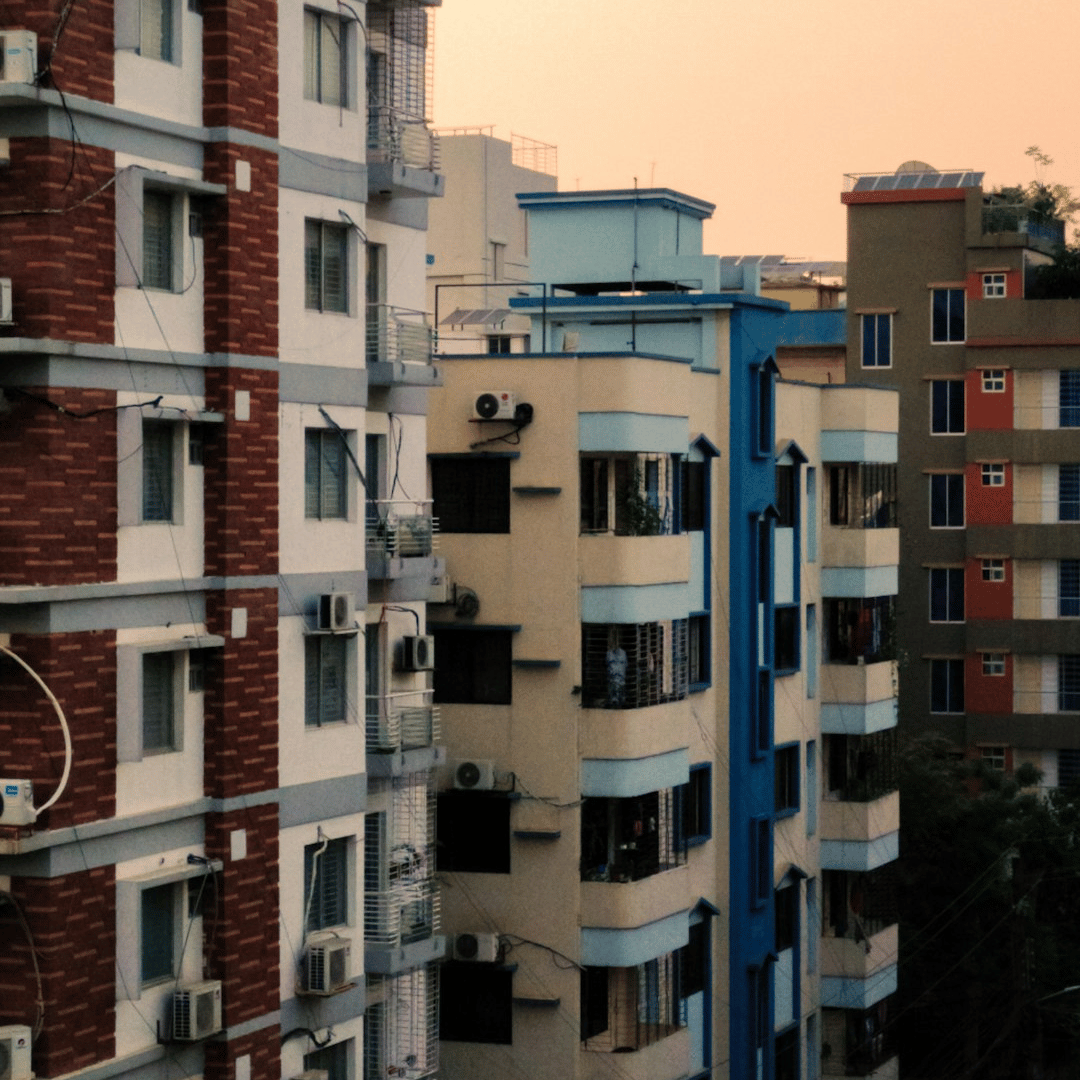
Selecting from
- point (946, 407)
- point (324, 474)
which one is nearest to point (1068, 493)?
point (946, 407)

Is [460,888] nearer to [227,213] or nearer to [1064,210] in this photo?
[227,213]

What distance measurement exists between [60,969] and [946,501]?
35.4 meters

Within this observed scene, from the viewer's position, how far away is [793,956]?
38.6 m

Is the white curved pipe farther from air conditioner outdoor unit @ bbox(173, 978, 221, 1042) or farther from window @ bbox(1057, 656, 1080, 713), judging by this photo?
window @ bbox(1057, 656, 1080, 713)

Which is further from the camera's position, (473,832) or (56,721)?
(473,832)

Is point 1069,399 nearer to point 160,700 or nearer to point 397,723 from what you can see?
point 397,723

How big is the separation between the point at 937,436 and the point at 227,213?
32452 mm

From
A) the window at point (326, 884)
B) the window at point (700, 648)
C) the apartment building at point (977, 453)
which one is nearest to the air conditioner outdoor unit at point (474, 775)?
the window at point (700, 648)

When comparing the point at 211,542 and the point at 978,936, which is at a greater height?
the point at 211,542

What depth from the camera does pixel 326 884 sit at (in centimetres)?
2497

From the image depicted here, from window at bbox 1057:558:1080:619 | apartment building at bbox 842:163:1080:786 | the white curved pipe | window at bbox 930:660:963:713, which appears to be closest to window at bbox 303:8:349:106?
the white curved pipe

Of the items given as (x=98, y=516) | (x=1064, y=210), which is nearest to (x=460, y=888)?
(x=98, y=516)

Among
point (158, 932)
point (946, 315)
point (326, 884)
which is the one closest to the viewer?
point (158, 932)

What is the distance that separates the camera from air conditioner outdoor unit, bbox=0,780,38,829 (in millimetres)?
20391
